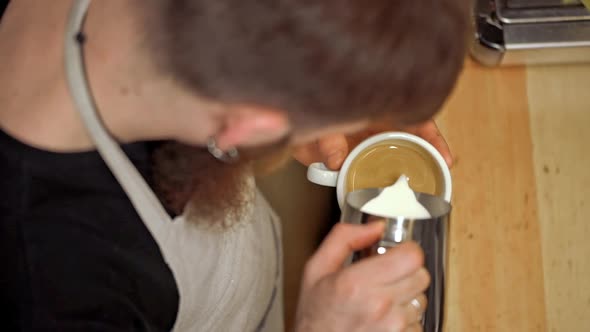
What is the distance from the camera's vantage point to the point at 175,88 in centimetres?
49

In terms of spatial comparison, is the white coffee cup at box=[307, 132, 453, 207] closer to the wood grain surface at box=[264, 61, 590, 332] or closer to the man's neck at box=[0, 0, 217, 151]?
the wood grain surface at box=[264, 61, 590, 332]

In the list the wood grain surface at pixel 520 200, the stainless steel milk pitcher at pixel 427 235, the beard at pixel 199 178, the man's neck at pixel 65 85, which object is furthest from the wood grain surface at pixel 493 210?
the man's neck at pixel 65 85

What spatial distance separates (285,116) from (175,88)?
0.29 feet

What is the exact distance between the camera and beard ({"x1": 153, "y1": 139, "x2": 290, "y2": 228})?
620 millimetres

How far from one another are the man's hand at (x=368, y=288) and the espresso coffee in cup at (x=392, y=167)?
14 cm

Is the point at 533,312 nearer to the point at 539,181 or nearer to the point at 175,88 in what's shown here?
the point at 539,181

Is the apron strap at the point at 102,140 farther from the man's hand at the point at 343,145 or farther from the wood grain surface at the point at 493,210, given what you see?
the wood grain surface at the point at 493,210

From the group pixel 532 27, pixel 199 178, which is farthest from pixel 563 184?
pixel 199 178

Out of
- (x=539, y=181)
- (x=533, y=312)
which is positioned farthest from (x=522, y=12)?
(x=533, y=312)

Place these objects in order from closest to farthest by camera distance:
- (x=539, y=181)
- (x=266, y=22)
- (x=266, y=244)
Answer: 1. (x=266, y=22)
2. (x=539, y=181)
3. (x=266, y=244)

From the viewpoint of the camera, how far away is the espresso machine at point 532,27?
0.77 m

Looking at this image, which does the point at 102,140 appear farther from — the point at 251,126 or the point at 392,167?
the point at 392,167

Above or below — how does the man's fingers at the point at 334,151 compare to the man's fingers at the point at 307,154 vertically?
above

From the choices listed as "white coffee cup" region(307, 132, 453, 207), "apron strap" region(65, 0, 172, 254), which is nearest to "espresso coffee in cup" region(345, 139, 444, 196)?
"white coffee cup" region(307, 132, 453, 207)
